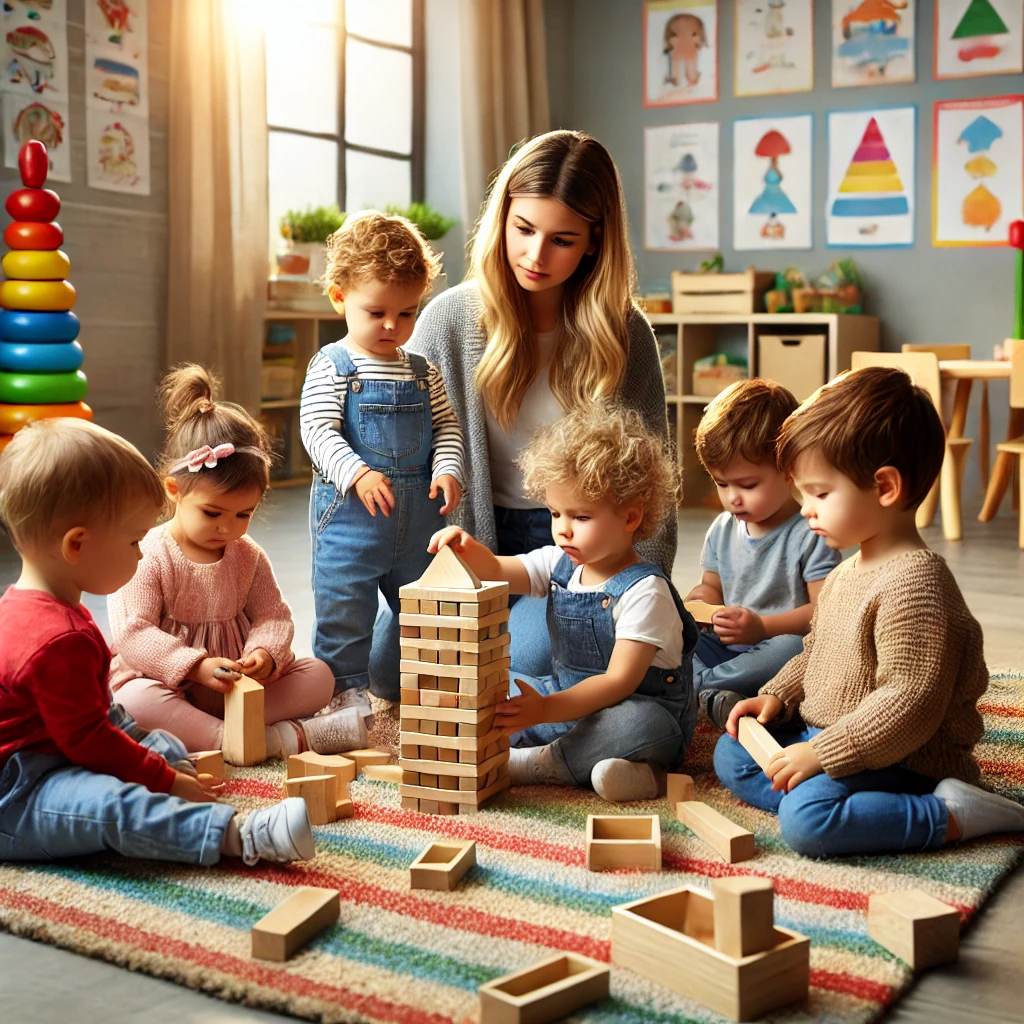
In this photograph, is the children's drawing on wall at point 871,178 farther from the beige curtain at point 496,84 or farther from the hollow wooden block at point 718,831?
the hollow wooden block at point 718,831

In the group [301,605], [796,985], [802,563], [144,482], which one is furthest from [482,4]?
[796,985]

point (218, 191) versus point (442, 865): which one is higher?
point (218, 191)

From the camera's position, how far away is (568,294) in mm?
2156

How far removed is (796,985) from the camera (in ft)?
3.54

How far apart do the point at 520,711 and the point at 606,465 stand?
340 mm

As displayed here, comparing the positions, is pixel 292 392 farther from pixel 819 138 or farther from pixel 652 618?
pixel 652 618

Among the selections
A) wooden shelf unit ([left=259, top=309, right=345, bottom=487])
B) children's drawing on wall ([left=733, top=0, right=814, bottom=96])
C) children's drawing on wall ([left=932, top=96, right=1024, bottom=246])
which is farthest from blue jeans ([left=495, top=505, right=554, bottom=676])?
children's drawing on wall ([left=733, top=0, right=814, bottom=96])

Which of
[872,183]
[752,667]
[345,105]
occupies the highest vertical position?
[345,105]

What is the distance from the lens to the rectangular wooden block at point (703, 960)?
1.04 metres

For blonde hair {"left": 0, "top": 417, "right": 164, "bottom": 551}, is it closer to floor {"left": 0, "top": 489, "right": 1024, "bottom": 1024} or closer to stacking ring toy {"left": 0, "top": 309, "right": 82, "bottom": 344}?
floor {"left": 0, "top": 489, "right": 1024, "bottom": 1024}

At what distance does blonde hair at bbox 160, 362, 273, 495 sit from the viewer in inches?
72.2

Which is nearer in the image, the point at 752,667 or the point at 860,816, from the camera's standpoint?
the point at 860,816

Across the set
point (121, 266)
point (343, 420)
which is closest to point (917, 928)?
point (343, 420)

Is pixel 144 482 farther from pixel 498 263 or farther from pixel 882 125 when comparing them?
pixel 882 125
